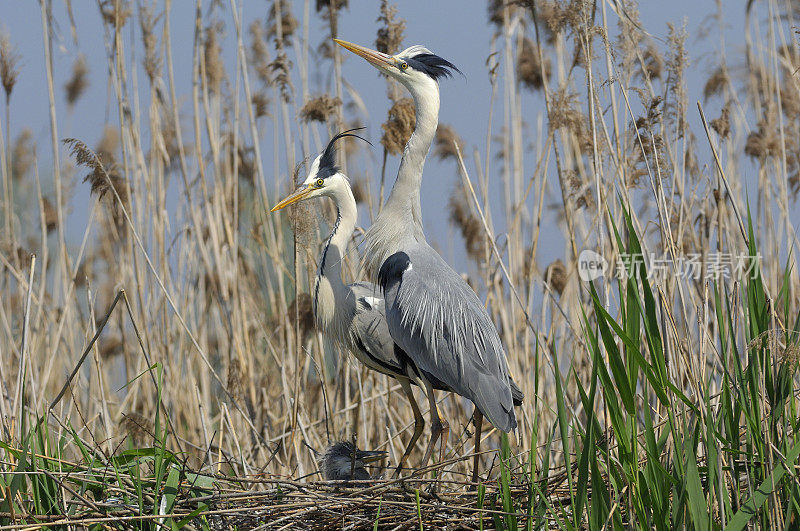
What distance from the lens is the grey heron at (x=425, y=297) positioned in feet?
9.16

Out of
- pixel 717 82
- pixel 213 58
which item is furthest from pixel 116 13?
pixel 717 82

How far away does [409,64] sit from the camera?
2926 mm

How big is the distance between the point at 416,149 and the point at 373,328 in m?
0.71

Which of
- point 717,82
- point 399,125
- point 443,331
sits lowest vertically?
point 443,331

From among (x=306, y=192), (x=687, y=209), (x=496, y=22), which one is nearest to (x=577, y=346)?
(x=687, y=209)

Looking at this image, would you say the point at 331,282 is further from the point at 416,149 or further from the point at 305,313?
the point at 416,149

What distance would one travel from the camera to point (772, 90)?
147 inches

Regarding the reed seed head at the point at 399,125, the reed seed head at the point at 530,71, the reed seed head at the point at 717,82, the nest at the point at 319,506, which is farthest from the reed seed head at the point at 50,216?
the reed seed head at the point at 717,82

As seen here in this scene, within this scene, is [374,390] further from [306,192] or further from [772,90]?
[772,90]

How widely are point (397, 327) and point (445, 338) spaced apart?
0.56 ft

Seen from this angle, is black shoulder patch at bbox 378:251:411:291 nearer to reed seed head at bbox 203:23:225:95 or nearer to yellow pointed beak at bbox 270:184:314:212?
yellow pointed beak at bbox 270:184:314:212

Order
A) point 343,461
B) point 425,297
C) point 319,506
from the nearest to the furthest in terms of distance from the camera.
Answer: point 319,506 < point 343,461 < point 425,297

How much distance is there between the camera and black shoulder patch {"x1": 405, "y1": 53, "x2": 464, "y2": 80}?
2932 millimetres

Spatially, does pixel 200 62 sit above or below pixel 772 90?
above
